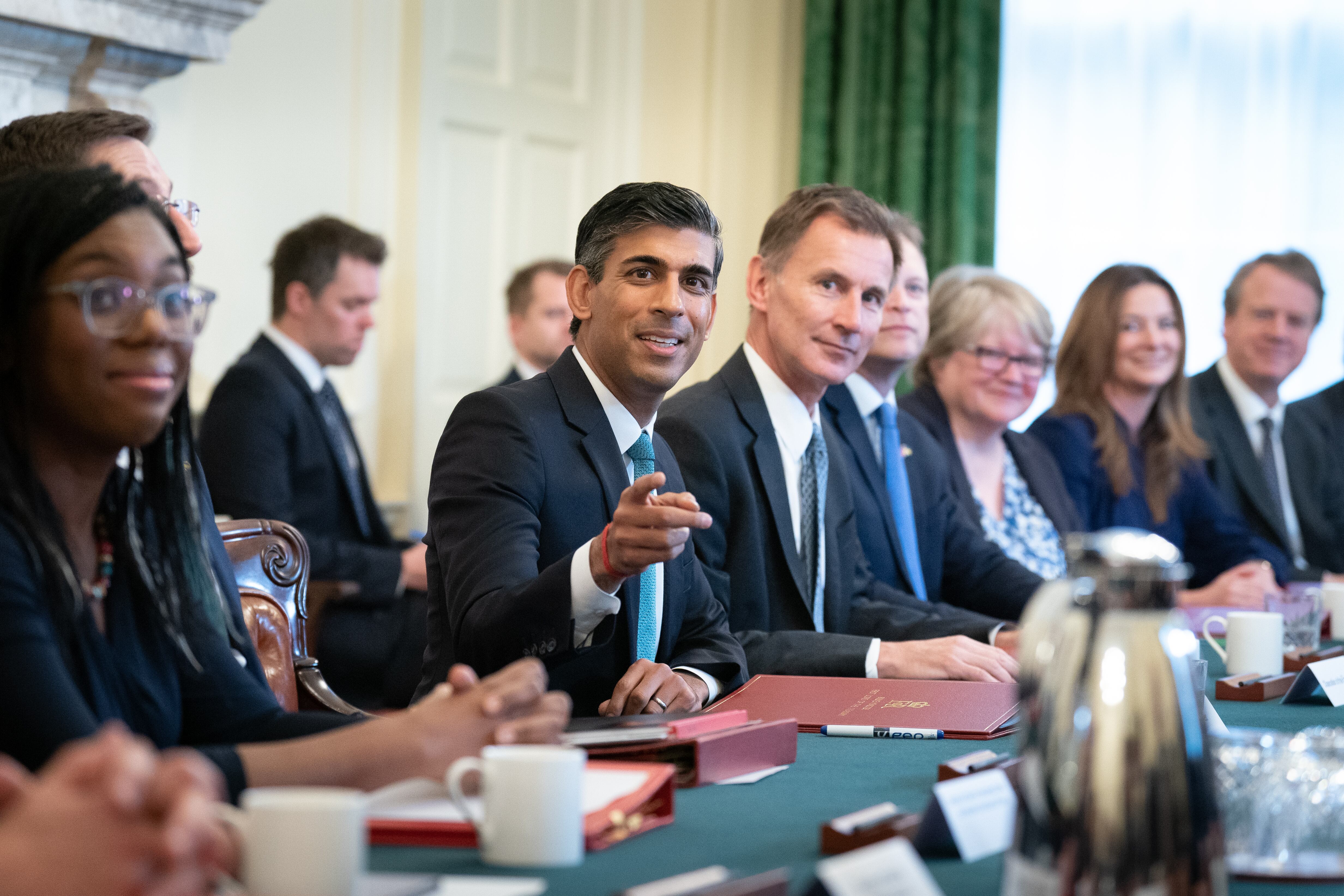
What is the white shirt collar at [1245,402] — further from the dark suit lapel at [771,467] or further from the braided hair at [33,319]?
the braided hair at [33,319]

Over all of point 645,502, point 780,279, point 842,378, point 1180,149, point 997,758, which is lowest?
point 997,758

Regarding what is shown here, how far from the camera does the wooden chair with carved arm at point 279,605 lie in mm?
2057

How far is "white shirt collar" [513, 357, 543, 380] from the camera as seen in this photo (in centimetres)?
489

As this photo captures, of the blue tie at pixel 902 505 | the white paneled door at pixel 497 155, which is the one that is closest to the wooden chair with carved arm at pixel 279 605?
the blue tie at pixel 902 505

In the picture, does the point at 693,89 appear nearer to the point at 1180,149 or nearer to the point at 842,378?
the point at 1180,149

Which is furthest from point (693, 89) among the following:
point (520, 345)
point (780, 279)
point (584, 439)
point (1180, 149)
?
point (584, 439)

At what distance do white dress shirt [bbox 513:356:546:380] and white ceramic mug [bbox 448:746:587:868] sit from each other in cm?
388

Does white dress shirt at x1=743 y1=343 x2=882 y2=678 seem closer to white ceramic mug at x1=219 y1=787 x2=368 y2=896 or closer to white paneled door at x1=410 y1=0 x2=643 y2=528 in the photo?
white ceramic mug at x1=219 y1=787 x2=368 y2=896

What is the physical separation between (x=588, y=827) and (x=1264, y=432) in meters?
3.94

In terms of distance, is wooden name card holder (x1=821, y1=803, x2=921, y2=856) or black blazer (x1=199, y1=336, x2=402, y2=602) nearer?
wooden name card holder (x1=821, y1=803, x2=921, y2=856)

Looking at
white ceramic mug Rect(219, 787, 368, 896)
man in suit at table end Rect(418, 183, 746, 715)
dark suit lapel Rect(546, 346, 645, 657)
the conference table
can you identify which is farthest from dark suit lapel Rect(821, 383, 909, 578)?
white ceramic mug Rect(219, 787, 368, 896)

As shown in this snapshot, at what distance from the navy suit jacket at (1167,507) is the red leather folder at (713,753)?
2.61 m

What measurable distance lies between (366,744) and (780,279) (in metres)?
1.89

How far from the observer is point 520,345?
4.96 metres
